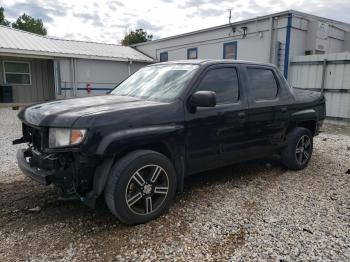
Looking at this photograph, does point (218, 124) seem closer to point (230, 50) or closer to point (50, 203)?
point (50, 203)

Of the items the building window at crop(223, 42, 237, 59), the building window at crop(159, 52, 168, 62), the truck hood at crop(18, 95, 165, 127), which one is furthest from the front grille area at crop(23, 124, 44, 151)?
the building window at crop(159, 52, 168, 62)

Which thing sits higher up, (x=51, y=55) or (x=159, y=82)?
(x=51, y=55)

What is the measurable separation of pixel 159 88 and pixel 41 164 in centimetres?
167

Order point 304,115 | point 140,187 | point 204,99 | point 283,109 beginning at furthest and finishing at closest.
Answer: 1. point 304,115
2. point 283,109
3. point 204,99
4. point 140,187

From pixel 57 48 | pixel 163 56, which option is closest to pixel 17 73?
pixel 57 48

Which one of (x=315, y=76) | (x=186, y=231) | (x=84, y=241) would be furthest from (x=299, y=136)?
(x=315, y=76)

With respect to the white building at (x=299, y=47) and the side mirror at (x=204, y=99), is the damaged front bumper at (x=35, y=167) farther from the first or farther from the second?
the white building at (x=299, y=47)

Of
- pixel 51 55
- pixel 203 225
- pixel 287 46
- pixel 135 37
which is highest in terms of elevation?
pixel 135 37

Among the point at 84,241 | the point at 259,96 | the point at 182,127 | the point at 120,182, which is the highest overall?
the point at 259,96

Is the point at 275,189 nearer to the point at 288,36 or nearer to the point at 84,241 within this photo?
the point at 84,241

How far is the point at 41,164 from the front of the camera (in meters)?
3.12

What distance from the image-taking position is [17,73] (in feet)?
56.3

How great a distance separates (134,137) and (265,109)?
7.32 ft

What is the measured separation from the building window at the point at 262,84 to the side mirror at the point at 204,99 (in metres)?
1.17
